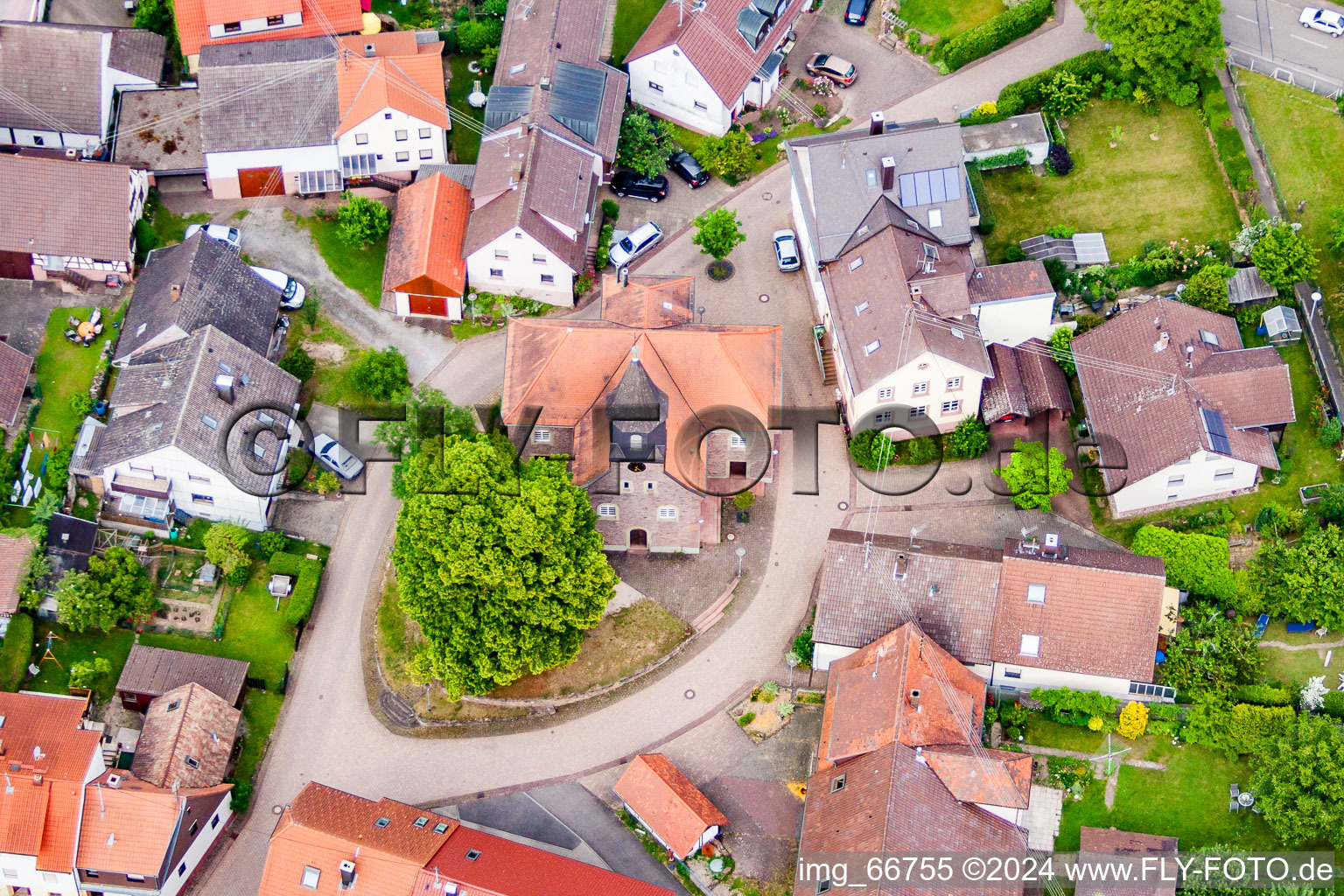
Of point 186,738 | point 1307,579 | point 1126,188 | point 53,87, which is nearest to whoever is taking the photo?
point 186,738

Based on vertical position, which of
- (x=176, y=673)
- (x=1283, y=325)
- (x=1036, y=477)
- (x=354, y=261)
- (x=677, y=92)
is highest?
(x=677, y=92)

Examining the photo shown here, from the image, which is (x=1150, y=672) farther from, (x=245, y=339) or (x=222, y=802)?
(x=245, y=339)

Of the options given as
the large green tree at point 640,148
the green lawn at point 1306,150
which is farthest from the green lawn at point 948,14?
the large green tree at point 640,148

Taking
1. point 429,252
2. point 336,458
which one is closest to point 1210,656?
point 336,458

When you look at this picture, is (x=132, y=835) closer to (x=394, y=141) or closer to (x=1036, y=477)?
(x=394, y=141)

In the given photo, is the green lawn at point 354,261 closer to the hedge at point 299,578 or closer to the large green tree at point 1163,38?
the hedge at point 299,578

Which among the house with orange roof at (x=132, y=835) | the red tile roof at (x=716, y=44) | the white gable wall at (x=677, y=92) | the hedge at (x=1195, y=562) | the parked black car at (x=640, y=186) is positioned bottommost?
the house with orange roof at (x=132, y=835)
